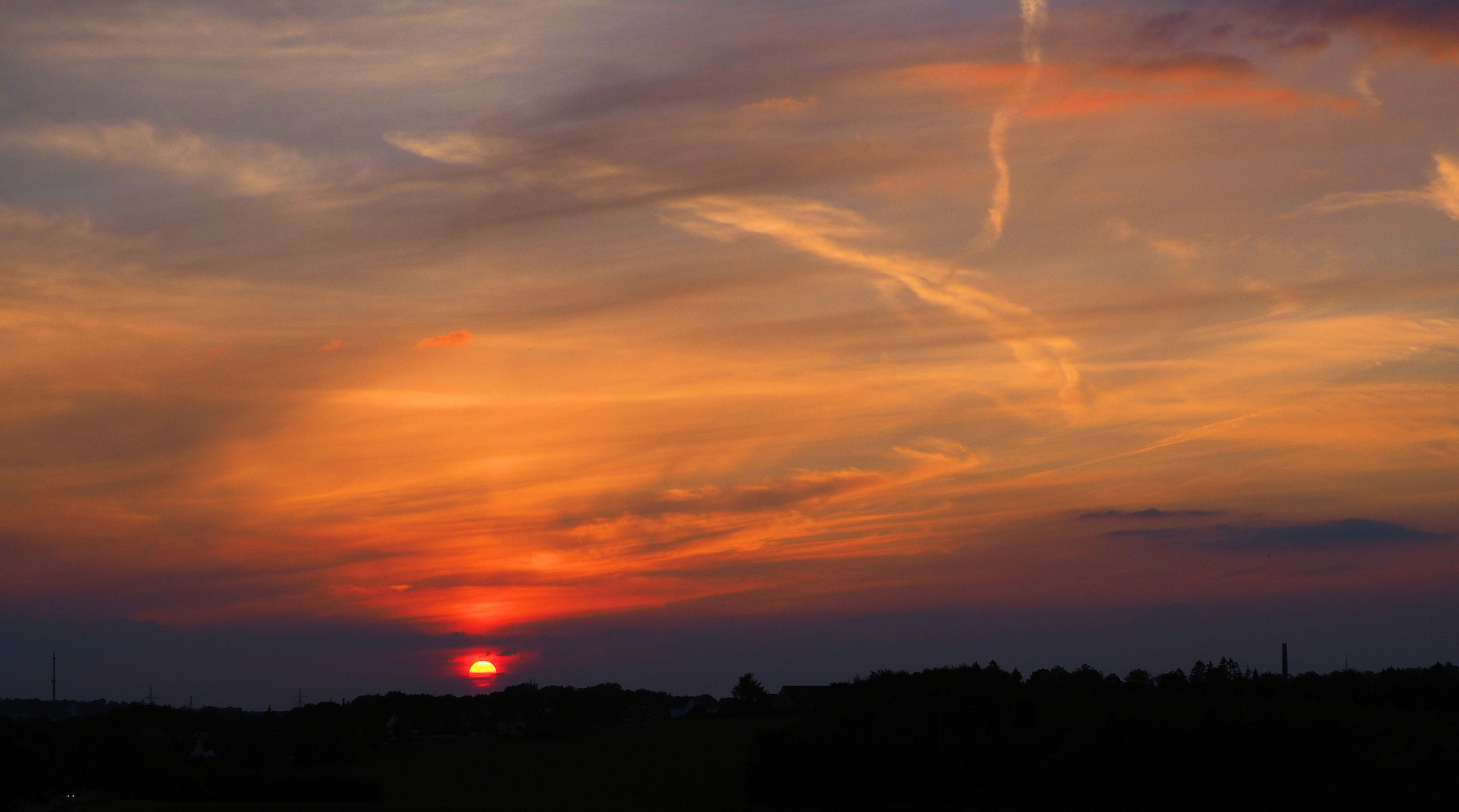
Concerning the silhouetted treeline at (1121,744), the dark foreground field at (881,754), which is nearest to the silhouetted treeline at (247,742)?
the dark foreground field at (881,754)

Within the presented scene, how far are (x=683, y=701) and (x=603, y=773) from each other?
85.7 metres

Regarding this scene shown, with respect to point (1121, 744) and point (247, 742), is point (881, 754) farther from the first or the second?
point (247, 742)

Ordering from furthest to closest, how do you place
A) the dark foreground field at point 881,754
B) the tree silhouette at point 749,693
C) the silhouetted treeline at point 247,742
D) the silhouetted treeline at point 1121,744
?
1. the tree silhouette at point 749,693
2. the silhouetted treeline at point 247,742
3. the dark foreground field at point 881,754
4. the silhouetted treeline at point 1121,744

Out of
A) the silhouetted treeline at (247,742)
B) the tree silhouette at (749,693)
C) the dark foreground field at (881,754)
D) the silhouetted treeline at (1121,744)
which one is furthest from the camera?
the tree silhouette at (749,693)

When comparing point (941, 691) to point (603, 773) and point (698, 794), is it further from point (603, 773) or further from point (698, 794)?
point (603, 773)

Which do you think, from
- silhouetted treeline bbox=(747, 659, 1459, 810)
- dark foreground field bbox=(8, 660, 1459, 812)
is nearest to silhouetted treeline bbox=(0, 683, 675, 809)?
dark foreground field bbox=(8, 660, 1459, 812)

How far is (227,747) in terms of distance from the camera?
95125mm

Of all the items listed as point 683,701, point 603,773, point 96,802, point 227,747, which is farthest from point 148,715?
point 683,701

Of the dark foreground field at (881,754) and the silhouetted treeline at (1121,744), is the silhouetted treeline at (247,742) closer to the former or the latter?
the dark foreground field at (881,754)

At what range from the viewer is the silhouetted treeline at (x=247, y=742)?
71.4 metres

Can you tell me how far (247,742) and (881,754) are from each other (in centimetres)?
5421

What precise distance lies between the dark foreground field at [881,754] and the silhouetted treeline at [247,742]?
0.22 metres

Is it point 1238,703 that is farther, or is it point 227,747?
point 227,747

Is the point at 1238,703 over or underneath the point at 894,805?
over
